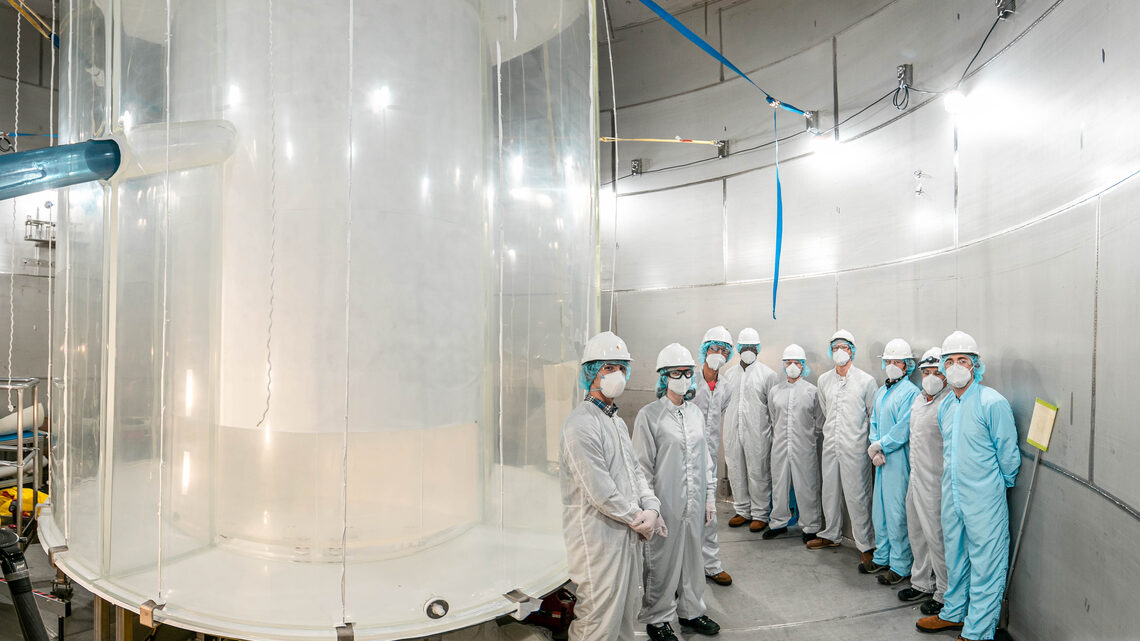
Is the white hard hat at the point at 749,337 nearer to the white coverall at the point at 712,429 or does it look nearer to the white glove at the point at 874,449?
the white coverall at the point at 712,429

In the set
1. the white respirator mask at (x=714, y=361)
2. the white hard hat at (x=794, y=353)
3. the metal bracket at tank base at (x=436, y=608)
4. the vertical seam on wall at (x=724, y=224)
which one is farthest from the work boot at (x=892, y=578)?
the metal bracket at tank base at (x=436, y=608)

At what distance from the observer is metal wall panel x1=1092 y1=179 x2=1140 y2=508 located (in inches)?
91.3

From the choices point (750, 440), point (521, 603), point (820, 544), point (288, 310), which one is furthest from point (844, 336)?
point (288, 310)

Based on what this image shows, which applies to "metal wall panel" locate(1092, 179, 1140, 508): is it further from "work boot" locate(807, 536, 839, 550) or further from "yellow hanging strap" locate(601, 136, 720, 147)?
"yellow hanging strap" locate(601, 136, 720, 147)

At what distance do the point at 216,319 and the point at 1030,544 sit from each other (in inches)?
164

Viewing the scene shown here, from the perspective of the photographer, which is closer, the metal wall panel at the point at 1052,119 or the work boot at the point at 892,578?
the metal wall panel at the point at 1052,119

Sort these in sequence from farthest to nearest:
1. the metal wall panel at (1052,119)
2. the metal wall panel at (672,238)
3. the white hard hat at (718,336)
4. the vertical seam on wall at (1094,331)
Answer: the metal wall panel at (672,238)
the white hard hat at (718,336)
the vertical seam on wall at (1094,331)
the metal wall panel at (1052,119)

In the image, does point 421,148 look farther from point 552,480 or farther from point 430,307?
point 552,480

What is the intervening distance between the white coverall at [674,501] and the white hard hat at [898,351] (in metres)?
1.67

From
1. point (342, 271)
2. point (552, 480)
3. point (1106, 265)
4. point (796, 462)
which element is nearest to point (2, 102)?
point (342, 271)

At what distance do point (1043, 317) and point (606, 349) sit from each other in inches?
86.0

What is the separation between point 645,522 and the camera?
275cm

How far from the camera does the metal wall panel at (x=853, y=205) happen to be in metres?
4.23

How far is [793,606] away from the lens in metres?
3.71
